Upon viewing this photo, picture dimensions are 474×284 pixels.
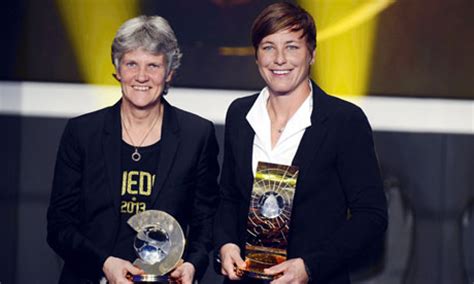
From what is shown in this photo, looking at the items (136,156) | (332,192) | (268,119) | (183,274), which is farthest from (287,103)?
(183,274)

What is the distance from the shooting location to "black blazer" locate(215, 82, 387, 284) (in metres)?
3.13

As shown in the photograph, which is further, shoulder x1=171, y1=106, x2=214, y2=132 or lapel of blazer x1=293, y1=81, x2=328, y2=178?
shoulder x1=171, y1=106, x2=214, y2=132

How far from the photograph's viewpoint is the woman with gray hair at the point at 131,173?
3342 millimetres

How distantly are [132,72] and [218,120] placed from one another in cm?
114

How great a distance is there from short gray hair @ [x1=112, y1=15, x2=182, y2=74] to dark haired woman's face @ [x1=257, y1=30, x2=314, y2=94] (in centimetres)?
34

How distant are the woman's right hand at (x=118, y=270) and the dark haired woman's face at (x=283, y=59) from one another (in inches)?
29.0

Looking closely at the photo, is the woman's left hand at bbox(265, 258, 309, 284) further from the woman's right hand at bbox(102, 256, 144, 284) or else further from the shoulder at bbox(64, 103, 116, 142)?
the shoulder at bbox(64, 103, 116, 142)

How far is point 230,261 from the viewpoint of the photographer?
3152 millimetres

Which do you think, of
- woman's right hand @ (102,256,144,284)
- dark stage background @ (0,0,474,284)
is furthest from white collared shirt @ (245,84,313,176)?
dark stage background @ (0,0,474,284)

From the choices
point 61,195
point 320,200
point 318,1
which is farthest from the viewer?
point 318,1

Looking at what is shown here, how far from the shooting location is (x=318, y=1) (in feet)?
14.6

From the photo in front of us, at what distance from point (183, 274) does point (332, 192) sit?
1.83 ft

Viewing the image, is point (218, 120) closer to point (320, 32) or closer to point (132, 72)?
point (320, 32)

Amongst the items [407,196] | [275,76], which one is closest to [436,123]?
[407,196]
